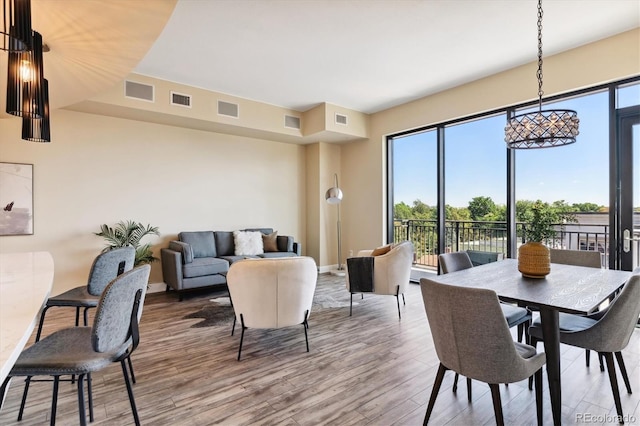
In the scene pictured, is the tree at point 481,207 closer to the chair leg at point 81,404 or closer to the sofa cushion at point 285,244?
the sofa cushion at point 285,244

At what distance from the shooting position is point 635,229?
354 cm

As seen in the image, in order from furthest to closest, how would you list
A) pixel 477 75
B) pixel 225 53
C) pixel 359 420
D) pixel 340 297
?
pixel 340 297 < pixel 477 75 < pixel 225 53 < pixel 359 420

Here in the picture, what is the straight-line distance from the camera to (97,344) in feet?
5.12

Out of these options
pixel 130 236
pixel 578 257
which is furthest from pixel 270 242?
pixel 578 257

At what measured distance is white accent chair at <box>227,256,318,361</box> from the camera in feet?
9.07

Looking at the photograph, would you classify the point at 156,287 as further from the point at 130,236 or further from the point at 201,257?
the point at 130,236

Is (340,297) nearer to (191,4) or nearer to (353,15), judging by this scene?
(353,15)

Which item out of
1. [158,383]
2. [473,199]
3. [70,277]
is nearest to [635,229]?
[473,199]

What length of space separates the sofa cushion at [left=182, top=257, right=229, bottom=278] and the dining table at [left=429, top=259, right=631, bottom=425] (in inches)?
135

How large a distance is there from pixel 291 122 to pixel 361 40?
2.67 m

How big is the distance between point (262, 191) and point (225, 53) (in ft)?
9.65

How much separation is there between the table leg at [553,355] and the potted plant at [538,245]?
0.70m

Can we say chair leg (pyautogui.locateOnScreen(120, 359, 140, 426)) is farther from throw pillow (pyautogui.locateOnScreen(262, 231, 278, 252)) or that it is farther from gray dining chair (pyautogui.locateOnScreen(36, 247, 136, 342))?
throw pillow (pyautogui.locateOnScreen(262, 231, 278, 252))

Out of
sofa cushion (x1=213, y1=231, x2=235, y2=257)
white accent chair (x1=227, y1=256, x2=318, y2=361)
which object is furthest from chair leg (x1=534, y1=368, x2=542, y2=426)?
sofa cushion (x1=213, y1=231, x2=235, y2=257)
